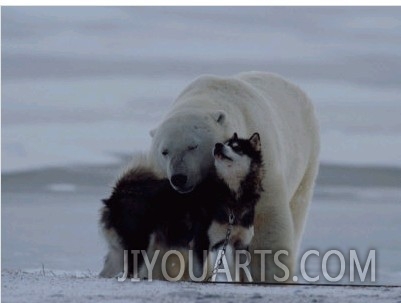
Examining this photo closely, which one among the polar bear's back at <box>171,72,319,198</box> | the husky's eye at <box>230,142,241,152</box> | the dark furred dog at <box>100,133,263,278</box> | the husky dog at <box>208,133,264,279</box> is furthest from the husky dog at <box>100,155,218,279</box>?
the polar bear's back at <box>171,72,319,198</box>

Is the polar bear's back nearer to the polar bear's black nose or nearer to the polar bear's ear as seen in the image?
the polar bear's ear

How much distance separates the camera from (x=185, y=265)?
8023 millimetres

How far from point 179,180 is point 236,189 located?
16.5 inches

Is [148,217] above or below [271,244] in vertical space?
above

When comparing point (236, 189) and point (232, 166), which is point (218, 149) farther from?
point (236, 189)

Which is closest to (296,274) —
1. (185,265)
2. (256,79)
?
(185,265)

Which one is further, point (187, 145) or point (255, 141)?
point (187, 145)

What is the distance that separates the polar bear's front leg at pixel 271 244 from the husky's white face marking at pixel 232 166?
61 cm

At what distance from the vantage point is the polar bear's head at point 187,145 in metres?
8.04

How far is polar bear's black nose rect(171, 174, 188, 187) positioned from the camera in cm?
795

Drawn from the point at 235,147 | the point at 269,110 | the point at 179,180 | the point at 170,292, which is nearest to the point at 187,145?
the point at 179,180

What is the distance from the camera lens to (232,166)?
25.6 feet

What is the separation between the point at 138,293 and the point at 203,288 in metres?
0.43

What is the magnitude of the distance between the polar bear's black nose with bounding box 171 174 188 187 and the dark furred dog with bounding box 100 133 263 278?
0.10 m
